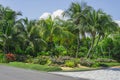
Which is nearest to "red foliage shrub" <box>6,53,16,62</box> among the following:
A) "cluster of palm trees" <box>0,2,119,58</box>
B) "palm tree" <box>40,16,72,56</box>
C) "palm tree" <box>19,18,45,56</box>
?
"cluster of palm trees" <box>0,2,119,58</box>

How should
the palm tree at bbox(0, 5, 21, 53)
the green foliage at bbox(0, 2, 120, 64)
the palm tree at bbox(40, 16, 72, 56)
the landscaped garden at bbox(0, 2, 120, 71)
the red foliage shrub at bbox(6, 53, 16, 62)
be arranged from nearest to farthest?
the red foliage shrub at bbox(6, 53, 16, 62) < the landscaped garden at bbox(0, 2, 120, 71) < the green foliage at bbox(0, 2, 120, 64) < the palm tree at bbox(0, 5, 21, 53) < the palm tree at bbox(40, 16, 72, 56)

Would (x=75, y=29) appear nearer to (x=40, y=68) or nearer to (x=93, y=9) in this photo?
(x=93, y=9)

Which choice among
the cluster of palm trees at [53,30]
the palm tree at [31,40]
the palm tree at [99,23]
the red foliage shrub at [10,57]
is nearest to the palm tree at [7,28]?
the cluster of palm trees at [53,30]

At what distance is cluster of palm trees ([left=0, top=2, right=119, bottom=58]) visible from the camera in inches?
1206

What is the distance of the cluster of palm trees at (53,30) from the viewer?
30641 millimetres

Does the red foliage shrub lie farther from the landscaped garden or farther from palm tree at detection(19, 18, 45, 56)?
palm tree at detection(19, 18, 45, 56)

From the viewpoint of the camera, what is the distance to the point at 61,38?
35.3m

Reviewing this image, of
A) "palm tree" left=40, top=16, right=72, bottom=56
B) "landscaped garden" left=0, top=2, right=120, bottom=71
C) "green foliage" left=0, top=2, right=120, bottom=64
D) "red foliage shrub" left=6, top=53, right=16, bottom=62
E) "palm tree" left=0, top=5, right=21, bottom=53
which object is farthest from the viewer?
"palm tree" left=40, top=16, right=72, bottom=56

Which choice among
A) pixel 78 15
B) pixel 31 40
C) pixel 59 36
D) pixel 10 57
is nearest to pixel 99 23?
pixel 78 15

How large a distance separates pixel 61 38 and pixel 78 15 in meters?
4.90

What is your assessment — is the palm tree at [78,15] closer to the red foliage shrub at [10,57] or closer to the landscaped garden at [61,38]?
the landscaped garden at [61,38]

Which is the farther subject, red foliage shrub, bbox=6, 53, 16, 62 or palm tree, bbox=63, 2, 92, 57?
palm tree, bbox=63, 2, 92, 57

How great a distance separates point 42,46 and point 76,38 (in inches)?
190

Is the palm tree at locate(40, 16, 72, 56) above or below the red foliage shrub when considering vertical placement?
above
